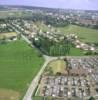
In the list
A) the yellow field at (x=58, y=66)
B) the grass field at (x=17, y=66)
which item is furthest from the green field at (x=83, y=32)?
the yellow field at (x=58, y=66)

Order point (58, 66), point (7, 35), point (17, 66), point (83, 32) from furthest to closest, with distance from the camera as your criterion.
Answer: point (83, 32)
point (7, 35)
point (58, 66)
point (17, 66)

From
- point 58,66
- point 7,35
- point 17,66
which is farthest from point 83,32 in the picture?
point 17,66

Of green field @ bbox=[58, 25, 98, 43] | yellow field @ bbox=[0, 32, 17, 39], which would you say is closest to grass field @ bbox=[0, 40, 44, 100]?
yellow field @ bbox=[0, 32, 17, 39]

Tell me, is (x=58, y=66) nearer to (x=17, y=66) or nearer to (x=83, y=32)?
(x=17, y=66)

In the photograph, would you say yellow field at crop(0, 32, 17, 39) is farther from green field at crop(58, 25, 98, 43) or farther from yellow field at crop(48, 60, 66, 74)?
yellow field at crop(48, 60, 66, 74)

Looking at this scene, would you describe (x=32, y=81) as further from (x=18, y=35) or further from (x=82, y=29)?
(x=82, y=29)

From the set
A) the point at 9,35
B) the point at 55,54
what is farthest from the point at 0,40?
the point at 55,54

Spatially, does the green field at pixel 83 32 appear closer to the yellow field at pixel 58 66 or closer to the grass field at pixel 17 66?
the grass field at pixel 17 66
